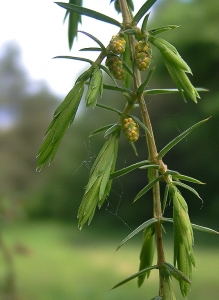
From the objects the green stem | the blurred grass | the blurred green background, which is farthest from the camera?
the blurred green background

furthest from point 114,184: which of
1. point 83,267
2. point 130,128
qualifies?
point 130,128

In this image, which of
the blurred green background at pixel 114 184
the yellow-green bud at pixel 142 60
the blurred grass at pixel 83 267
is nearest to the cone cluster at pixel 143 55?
the yellow-green bud at pixel 142 60

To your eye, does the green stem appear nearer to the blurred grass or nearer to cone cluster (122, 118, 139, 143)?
cone cluster (122, 118, 139, 143)

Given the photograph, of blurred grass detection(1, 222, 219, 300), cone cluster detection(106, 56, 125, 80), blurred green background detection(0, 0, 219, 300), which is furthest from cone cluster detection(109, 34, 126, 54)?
blurred green background detection(0, 0, 219, 300)

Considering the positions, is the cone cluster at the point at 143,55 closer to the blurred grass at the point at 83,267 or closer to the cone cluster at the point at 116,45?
the cone cluster at the point at 116,45

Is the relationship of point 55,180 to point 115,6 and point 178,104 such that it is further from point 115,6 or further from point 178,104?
point 115,6
